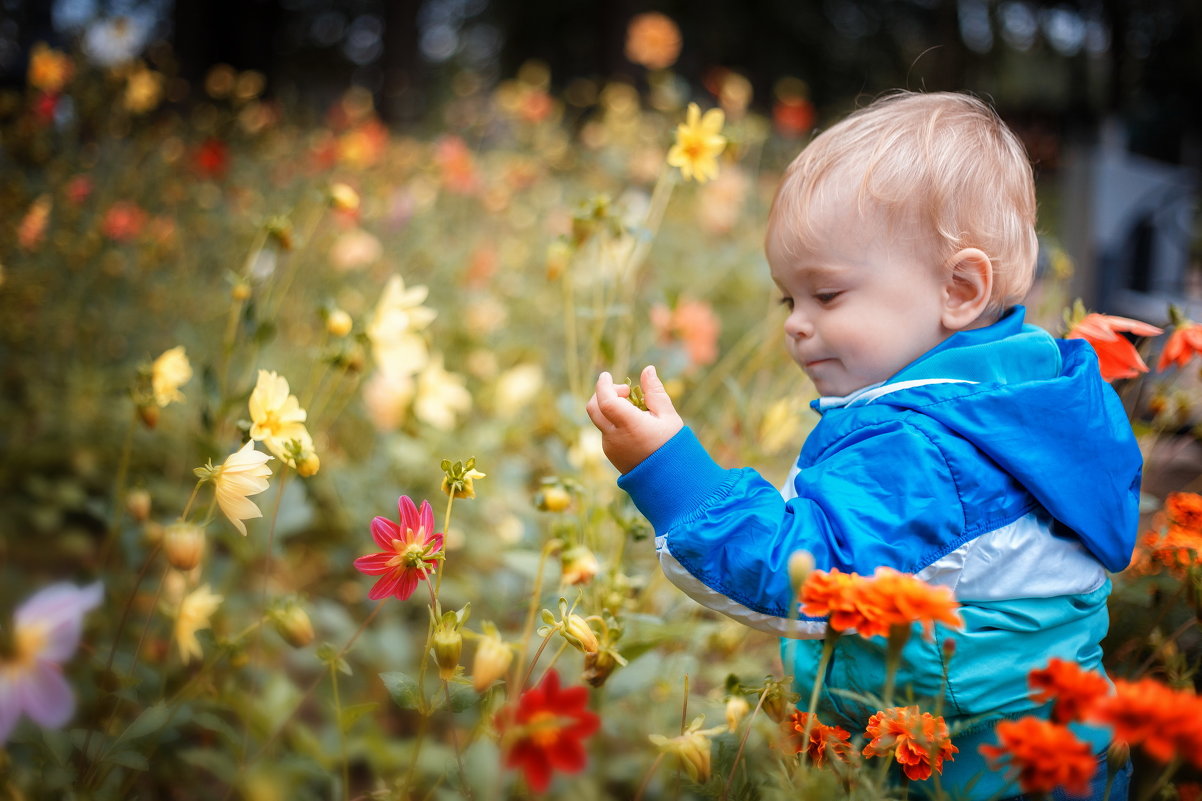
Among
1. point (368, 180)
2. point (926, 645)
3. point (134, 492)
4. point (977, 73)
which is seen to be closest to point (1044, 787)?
point (926, 645)

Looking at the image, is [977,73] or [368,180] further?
[977,73]

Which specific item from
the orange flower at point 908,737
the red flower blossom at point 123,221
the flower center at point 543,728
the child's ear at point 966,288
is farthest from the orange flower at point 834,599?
the red flower blossom at point 123,221

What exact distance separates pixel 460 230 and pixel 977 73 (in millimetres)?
7242

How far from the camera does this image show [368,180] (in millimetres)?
3307

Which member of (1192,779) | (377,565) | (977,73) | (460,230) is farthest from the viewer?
(977,73)

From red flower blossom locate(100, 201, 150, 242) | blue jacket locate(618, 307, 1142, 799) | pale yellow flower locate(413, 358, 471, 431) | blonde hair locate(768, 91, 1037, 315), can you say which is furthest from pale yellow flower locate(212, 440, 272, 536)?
red flower blossom locate(100, 201, 150, 242)

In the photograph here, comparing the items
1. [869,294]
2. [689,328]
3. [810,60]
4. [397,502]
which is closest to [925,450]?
[869,294]

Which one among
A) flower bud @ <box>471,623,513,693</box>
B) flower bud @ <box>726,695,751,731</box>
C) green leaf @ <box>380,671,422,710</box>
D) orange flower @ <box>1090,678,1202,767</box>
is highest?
orange flower @ <box>1090,678,1202,767</box>

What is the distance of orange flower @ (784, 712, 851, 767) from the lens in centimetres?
85

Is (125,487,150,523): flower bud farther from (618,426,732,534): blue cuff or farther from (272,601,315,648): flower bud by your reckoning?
(618,426,732,534): blue cuff

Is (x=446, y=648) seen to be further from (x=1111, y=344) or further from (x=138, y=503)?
(x=1111, y=344)

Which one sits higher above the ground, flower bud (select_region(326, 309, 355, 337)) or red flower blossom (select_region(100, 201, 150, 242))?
flower bud (select_region(326, 309, 355, 337))

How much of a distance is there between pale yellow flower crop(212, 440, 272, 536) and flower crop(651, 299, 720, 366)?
0.94 metres

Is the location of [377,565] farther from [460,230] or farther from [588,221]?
[460,230]
